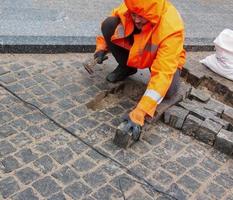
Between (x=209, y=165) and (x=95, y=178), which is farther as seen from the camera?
(x=209, y=165)

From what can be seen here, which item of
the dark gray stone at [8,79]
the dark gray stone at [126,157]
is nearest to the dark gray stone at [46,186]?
the dark gray stone at [126,157]

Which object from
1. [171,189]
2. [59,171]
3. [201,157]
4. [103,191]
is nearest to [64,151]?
[59,171]

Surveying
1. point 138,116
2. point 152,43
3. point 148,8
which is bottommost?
point 138,116

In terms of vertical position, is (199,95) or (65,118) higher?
(199,95)

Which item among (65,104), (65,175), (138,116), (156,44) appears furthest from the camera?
(65,104)

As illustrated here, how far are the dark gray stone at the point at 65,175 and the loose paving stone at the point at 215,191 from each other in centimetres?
110

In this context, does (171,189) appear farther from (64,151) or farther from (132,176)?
(64,151)

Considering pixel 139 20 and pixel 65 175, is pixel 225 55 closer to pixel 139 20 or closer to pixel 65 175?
pixel 139 20

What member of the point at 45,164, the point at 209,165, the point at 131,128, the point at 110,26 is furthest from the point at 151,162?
the point at 110,26

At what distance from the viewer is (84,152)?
3602mm

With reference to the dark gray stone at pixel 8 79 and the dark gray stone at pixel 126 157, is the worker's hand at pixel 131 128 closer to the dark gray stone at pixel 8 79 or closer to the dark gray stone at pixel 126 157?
the dark gray stone at pixel 126 157

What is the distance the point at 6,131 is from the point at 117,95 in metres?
1.32

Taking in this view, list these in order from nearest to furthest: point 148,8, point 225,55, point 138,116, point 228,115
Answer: point 148,8
point 138,116
point 228,115
point 225,55

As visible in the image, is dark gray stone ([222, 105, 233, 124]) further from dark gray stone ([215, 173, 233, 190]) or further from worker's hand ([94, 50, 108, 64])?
worker's hand ([94, 50, 108, 64])
